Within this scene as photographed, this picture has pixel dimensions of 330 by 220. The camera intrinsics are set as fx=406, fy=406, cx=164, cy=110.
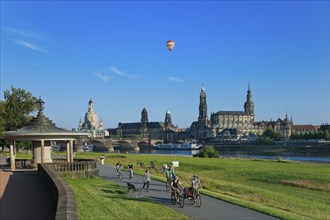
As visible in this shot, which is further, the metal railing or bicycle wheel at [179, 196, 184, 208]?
the metal railing

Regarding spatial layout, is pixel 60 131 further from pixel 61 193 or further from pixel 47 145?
pixel 61 193

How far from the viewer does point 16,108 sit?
64.0 meters

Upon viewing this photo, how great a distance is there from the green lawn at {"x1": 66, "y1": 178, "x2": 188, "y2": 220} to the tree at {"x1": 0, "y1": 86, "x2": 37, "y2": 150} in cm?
4176

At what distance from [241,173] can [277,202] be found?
20175 millimetres

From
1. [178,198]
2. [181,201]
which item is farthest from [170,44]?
[181,201]

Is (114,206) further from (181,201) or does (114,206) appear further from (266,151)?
(266,151)

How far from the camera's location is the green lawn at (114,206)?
17.1 meters

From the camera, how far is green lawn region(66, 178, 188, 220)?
1708 centimetres

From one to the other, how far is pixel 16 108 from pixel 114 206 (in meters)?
49.8

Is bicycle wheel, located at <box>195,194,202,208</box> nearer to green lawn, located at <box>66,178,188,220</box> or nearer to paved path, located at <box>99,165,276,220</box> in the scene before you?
paved path, located at <box>99,165,276,220</box>

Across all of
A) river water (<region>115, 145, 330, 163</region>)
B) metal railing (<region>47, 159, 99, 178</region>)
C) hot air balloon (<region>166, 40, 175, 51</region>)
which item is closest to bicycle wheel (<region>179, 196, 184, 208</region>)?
metal railing (<region>47, 159, 99, 178</region>)

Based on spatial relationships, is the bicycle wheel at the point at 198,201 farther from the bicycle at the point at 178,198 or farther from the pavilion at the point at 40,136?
the pavilion at the point at 40,136

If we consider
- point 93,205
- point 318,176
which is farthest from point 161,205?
point 318,176

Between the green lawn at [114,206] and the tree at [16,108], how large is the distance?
41.8 meters
